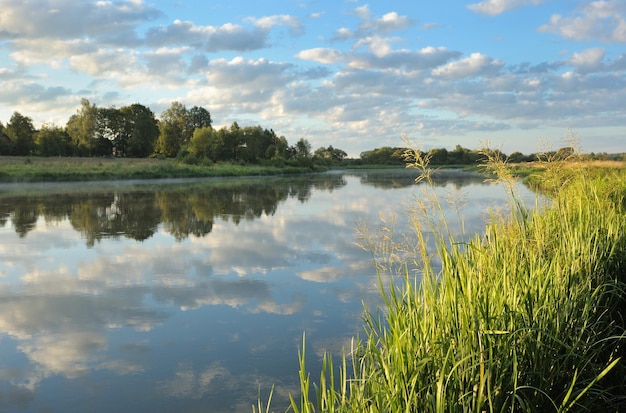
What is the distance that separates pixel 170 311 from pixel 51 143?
61850 millimetres

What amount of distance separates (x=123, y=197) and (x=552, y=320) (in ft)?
78.8

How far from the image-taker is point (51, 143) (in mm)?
59750

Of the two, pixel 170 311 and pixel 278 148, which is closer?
pixel 170 311

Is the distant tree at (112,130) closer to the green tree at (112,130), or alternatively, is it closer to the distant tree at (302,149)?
the green tree at (112,130)

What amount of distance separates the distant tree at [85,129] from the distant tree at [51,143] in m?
1.40

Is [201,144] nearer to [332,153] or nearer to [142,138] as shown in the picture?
[142,138]

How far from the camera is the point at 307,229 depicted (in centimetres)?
1386

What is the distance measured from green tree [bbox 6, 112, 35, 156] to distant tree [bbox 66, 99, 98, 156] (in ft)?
17.4

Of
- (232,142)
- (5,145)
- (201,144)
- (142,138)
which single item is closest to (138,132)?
(142,138)

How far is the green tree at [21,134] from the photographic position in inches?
2322

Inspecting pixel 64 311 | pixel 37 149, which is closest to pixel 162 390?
pixel 64 311

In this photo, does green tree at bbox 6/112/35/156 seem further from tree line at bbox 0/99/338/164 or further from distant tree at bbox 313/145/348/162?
distant tree at bbox 313/145/348/162

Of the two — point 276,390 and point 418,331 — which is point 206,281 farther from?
point 418,331

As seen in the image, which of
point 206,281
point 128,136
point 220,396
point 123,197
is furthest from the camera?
point 128,136
